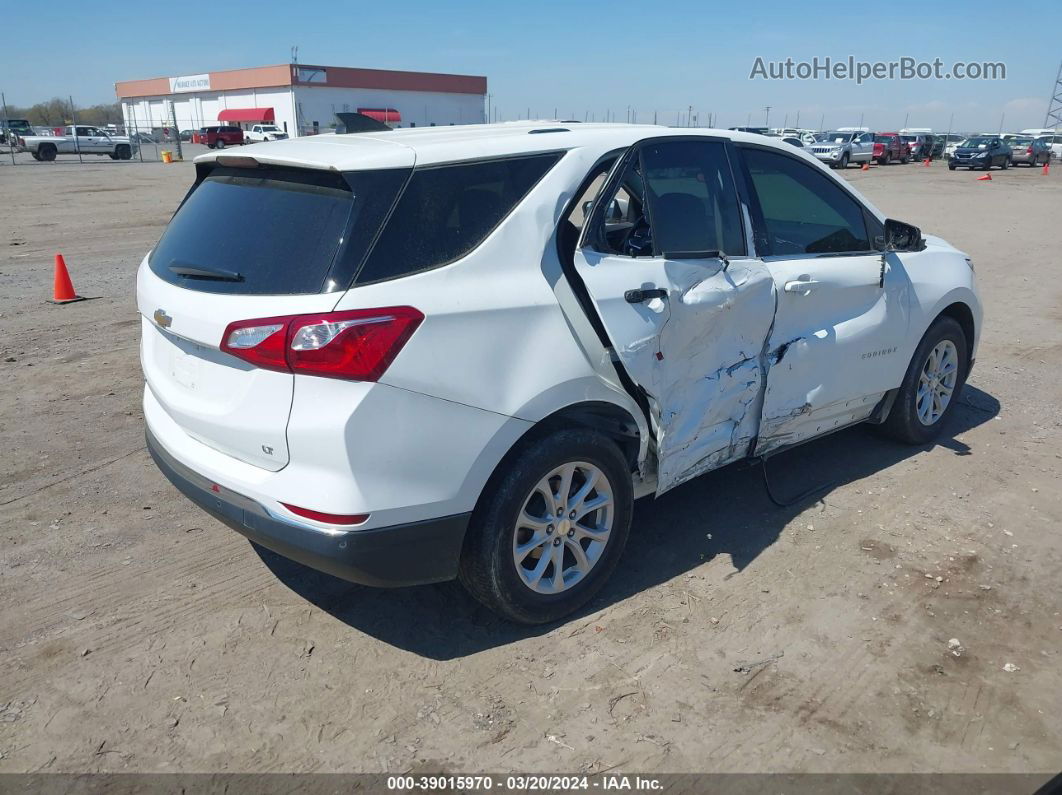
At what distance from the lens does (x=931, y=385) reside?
531 cm

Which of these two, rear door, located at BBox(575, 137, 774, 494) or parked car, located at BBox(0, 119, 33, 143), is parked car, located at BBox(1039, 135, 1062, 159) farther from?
parked car, located at BBox(0, 119, 33, 143)

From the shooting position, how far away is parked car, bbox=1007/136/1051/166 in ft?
141

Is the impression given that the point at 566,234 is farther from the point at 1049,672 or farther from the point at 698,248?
the point at 1049,672

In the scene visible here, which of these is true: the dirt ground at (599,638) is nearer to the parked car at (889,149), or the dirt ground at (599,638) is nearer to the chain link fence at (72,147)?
the chain link fence at (72,147)

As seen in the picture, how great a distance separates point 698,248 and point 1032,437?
132 inches

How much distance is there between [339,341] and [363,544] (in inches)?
27.8

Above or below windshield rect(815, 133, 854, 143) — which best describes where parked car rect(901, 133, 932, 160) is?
below

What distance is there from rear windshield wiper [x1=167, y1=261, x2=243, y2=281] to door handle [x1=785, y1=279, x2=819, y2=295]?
8.59 ft

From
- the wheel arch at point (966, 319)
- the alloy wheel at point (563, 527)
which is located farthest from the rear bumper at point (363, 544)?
the wheel arch at point (966, 319)

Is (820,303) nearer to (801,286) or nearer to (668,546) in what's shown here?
(801,286)

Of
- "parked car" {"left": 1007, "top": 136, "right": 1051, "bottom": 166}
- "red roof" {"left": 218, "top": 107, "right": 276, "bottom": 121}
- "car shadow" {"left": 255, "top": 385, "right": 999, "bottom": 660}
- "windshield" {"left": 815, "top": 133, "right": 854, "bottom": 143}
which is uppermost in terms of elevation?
"car shadow" {"left": 255, "top": 385, "right": 999, "bottom": 660}

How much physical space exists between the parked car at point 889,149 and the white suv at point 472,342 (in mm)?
43913

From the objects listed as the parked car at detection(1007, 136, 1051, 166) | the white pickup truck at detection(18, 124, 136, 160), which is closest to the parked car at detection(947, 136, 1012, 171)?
the parked car at detection(1007, 136, 1051, 166)

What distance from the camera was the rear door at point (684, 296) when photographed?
137 inches
